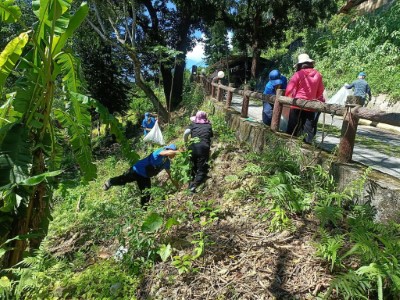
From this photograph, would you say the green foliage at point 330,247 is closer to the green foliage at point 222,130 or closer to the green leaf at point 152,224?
the green leaf at point 152,224

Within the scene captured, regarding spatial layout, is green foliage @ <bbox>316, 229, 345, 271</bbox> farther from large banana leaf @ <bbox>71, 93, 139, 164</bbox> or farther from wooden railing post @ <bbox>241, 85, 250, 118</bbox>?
wooden railing post @ <bbox>241, 85, 250, 118</bbox>

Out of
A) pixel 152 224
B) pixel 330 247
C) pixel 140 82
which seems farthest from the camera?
pixel 140 82

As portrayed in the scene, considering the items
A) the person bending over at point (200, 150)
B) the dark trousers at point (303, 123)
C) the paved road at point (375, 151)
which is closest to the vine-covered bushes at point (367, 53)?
the paved road at point (375, 151)

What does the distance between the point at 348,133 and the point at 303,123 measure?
147cm

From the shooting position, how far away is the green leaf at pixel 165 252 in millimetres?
3477

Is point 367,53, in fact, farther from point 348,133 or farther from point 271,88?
point 348,133

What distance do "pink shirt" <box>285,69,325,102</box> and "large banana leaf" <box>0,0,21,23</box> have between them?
375 centimetres

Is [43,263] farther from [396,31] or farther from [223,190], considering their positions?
[396,31]

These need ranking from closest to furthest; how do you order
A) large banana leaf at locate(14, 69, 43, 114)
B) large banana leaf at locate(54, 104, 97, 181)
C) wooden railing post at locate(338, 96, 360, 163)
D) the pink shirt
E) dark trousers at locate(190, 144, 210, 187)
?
large banana leaf at locate(14, 69, 43, 114)
large banana leaf at locate(54, 104, 97, 181)
wooden railing post at locate(338, 96, 360, 163)
the pink shirt
dark trousers at locate(190, 144, 210, 187)

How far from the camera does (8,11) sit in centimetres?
289

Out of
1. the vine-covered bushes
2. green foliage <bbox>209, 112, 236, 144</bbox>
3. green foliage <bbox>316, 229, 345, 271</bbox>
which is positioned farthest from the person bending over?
the vine-covered bushes

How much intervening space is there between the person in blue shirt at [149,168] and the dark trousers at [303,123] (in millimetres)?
Result: 2096

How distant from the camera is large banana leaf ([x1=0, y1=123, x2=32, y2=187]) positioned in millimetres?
2730

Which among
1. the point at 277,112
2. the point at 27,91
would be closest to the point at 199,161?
the point at 277,112
